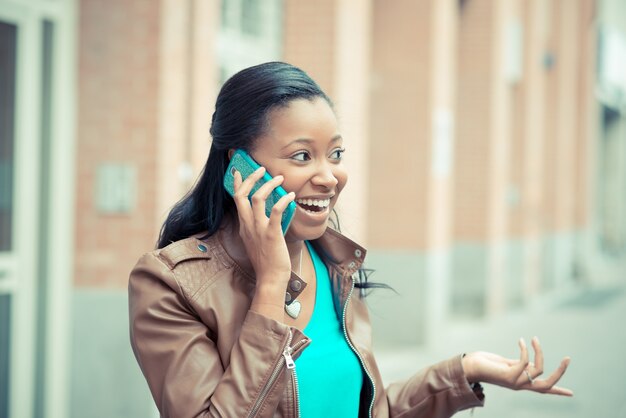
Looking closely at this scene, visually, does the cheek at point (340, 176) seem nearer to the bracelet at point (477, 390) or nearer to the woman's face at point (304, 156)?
the woman's face at point (304, 156)

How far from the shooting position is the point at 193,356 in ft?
6.52

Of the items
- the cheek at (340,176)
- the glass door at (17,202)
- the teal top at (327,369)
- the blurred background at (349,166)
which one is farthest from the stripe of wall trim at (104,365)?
the cheek at (340,176)

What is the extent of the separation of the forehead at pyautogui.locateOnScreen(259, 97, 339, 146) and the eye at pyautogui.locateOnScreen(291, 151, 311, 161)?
0.04 meters

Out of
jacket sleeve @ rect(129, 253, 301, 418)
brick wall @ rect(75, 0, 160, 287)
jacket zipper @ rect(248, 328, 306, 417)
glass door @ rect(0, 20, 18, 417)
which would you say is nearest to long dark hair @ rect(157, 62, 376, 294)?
jacket sleeve @ rect(129, 253, 301, 418)

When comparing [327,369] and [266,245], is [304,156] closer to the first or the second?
[266,245]

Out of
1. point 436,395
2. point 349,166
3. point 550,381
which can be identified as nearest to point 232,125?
point 436,395

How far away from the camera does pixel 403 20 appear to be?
10.7 metres

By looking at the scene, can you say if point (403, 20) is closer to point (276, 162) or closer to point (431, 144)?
point (431, 144)

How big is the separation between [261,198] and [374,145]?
352 inches

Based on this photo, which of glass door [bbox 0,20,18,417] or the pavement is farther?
the pavement

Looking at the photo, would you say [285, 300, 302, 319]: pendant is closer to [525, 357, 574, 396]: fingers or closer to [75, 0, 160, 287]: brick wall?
[525, 357, 574, 396]: fingers

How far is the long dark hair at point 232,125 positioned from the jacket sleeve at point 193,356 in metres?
0.26

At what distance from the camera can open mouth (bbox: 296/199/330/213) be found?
217 centimetres

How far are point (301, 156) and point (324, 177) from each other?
0.25 feet
